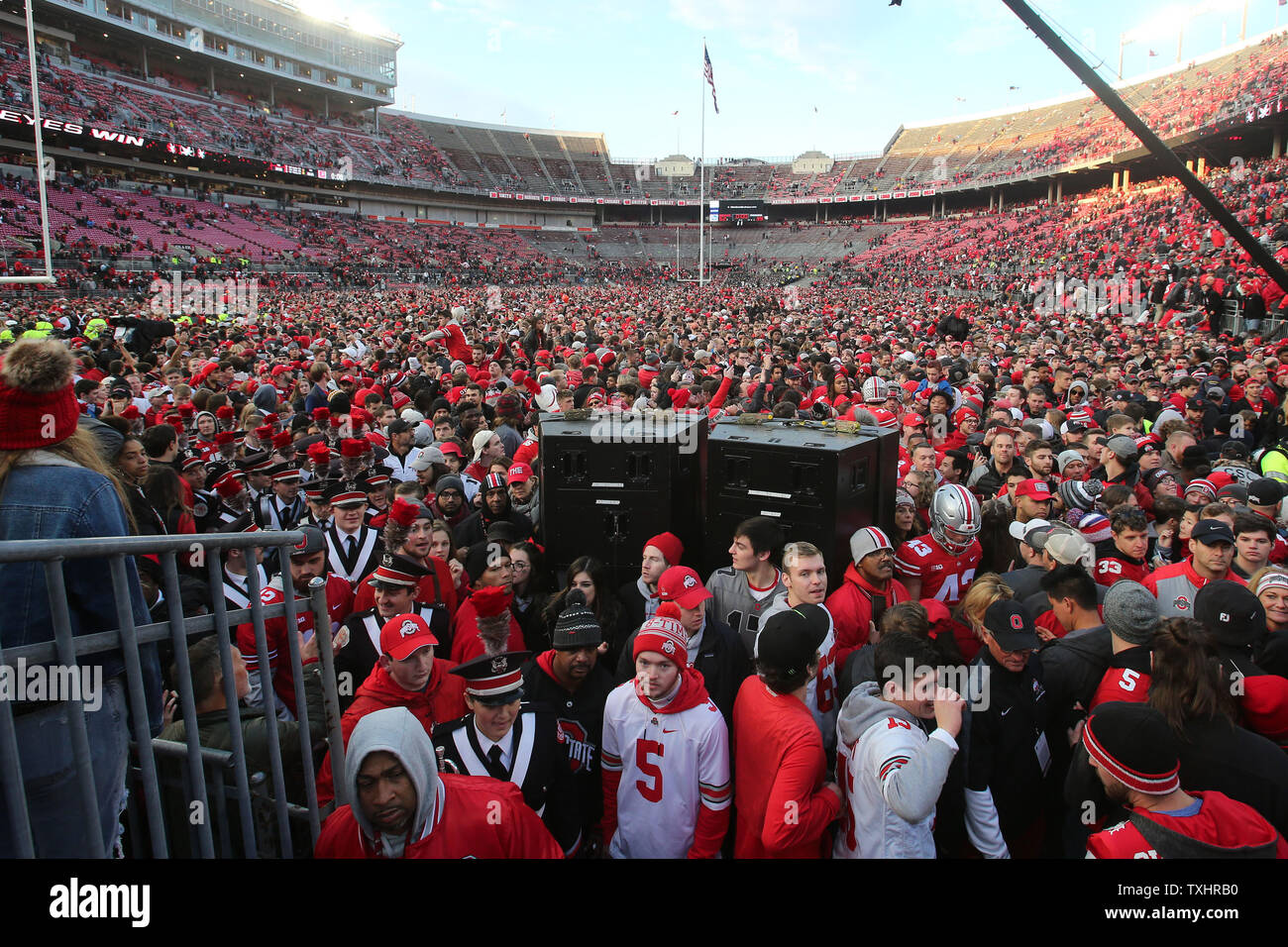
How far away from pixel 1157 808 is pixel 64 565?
9.91 ft

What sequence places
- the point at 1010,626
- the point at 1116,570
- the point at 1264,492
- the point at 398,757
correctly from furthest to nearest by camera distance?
the point at 1264,492 → the point at 1116,570 → the point at 1010,626 → the point at 398,757

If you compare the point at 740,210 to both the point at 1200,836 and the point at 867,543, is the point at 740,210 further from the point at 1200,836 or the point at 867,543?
the point at 1200,836

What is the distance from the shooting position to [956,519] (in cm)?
418

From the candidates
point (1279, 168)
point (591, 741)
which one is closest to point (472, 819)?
point (591, 741)

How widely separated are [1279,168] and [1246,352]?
20.2 meters

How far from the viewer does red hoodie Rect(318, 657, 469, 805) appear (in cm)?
287

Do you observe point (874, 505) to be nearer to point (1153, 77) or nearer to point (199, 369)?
point (199, 369)

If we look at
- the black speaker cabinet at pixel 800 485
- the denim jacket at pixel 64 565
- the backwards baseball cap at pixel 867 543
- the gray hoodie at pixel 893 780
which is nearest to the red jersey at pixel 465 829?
the denim jacket at pixel 64 565

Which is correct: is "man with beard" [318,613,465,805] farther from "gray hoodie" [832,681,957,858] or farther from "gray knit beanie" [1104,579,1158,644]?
"gray knit beanie" [1104,579,1158,644]

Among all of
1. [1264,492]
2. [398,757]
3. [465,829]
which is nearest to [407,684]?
[465,829]

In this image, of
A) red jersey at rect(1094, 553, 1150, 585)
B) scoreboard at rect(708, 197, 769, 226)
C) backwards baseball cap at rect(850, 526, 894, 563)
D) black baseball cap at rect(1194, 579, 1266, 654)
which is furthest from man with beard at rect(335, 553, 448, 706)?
scoreboard at rect(708, 197, 769, 226)

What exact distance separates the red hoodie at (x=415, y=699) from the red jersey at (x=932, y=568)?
7.98 ft

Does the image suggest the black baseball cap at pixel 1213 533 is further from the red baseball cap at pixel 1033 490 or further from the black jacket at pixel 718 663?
the black jacket at pixel 718 663
